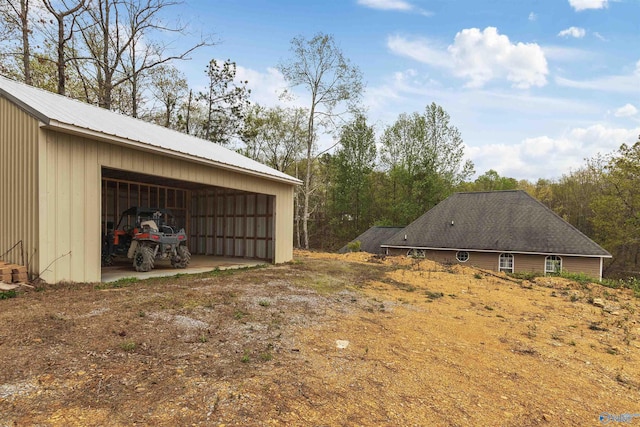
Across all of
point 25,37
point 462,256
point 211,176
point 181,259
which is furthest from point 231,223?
point 462,256

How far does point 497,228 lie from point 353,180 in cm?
1664

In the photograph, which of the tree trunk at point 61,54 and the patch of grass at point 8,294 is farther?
the tree trunk at point 61,54

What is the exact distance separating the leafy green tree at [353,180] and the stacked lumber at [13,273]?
29.2 metres

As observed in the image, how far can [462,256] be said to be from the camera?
74.5ft

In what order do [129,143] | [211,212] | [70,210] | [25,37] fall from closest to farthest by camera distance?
[70,210] < [129,143] < [25,37] < [211,212]

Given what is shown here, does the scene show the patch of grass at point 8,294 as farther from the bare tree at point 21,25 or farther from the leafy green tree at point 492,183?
the leafy green tree at point 492,183

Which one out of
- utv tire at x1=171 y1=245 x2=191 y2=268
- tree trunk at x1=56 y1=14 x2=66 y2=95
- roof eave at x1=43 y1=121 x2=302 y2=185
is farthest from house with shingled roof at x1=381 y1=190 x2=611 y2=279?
tree trunk at x1=56 y1=14 x2=66 y2=95

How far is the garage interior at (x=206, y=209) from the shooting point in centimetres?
1415

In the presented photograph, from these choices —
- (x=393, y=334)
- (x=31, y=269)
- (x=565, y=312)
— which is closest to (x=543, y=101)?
(x=565, y=312)

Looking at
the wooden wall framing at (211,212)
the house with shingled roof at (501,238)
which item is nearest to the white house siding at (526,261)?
the house with shingled roof at (501,238)

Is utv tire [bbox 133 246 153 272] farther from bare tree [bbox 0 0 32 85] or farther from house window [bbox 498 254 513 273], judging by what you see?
house window [bbox 498 254 513 273]

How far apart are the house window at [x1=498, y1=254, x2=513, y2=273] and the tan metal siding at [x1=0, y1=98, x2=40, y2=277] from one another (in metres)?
22.9

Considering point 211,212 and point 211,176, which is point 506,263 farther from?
point 211,176

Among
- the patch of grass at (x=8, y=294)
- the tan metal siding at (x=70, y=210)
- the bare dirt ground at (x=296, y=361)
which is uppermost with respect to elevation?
the tan metal siding at (x=70, y=210)
